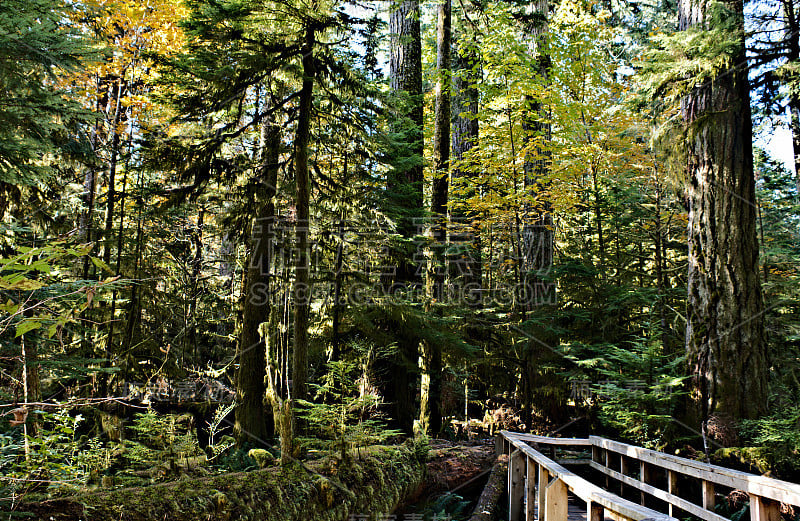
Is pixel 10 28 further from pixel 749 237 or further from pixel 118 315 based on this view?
pixel 749 237

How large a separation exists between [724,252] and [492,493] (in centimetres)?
465

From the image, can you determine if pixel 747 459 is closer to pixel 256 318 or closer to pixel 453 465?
pixel 453 465

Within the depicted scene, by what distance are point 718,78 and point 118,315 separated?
11.9 meters

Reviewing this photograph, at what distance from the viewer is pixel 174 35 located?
11617mm

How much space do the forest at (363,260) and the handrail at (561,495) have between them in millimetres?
1226

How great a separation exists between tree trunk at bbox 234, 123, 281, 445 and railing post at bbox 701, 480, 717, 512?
7.20 m

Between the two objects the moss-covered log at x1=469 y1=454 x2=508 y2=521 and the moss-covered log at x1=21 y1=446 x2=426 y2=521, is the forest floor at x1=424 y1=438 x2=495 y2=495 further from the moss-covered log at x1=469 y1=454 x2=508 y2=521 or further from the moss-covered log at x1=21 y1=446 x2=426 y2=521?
the moss-covered log at x1=21 y1=446 x2=426 y2=521

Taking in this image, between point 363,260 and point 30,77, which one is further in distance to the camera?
point 363,260

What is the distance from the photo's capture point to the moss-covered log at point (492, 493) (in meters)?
5.70

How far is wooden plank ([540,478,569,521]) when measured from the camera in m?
3.83

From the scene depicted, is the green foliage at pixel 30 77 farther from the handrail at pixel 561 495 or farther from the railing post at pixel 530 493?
the railing post at pixel 530 493

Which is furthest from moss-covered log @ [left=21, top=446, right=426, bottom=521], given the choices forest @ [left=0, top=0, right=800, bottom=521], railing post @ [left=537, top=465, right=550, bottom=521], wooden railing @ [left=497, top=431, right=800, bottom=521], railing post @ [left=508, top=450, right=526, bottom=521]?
railing post @ [left=537, top=465, right=550, bottom=521]

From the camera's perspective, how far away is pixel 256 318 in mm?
9703

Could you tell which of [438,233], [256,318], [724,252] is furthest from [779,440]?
[256,318]
